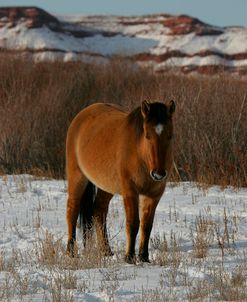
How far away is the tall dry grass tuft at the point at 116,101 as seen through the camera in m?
13.4

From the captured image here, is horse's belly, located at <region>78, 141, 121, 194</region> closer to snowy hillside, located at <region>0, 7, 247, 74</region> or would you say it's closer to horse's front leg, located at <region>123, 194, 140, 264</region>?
horse's front leg, located at <region>123, 194, 140, 264</region>

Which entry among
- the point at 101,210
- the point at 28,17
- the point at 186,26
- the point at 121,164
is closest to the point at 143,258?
the point at 121,164

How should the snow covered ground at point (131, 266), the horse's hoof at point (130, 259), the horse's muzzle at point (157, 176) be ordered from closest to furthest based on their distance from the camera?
the snow covered ground at point (131, 266) < the horse's muzzle at point (157, 176) < the horse's hoof at point (130, 259)

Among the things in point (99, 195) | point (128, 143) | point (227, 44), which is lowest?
point (227, 44)

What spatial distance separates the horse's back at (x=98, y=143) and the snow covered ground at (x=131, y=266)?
2.13ft

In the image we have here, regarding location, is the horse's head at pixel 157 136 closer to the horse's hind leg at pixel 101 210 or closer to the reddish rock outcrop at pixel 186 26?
the horse's hind leg at pixel 101 210

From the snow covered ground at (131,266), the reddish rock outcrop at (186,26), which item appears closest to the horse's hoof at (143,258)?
the snow covered ground at (131,266)

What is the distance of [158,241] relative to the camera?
6.77 metres

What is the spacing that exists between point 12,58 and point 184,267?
15.5m

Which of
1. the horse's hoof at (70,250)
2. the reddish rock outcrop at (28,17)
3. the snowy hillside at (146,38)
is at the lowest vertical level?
the snowy hillside at (146,38)

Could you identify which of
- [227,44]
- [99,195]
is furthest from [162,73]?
[227,44]

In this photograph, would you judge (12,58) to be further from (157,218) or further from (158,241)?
(158,241)

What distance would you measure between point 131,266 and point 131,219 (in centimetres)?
49

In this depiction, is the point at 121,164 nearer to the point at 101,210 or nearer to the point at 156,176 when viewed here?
the point at 156,176
